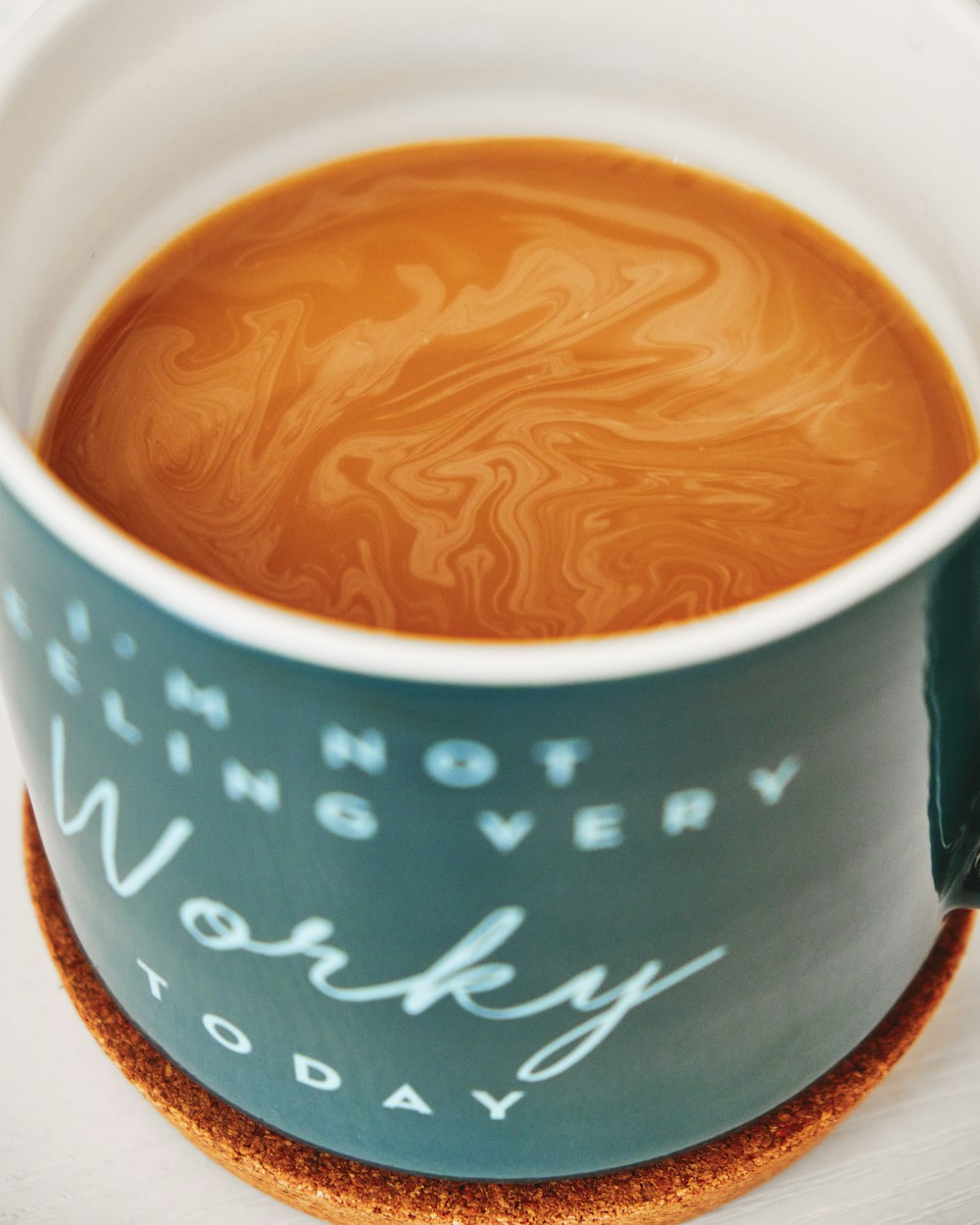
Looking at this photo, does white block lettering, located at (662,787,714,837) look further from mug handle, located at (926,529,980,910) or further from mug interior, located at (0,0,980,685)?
mug interior, located at (0,0,980,685)

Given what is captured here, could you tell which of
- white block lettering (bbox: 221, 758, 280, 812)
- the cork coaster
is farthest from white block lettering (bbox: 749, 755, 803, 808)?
the cork coaster

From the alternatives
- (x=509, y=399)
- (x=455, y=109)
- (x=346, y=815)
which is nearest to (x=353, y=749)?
(x=346, y=815)

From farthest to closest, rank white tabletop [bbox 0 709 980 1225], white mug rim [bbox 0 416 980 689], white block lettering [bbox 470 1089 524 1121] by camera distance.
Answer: white tabletop [bbox 0 709 980 1225], white block lettering [bbox 470 1089 524 1121], white mug rim [bbox 0 416 980 689]

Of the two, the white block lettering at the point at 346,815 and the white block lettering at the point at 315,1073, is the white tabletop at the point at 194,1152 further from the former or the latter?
the white block lettering at the point at 346,815

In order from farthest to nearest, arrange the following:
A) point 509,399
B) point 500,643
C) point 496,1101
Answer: point 509,399, point 496,1101, point 500,643

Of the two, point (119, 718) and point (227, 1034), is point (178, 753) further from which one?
point (227, 1034)

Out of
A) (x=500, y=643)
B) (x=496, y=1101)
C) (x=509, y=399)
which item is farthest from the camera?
(x=509, y=399)

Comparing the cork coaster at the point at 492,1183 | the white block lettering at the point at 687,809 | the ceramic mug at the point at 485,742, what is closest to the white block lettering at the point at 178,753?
the ceramic mug at the point at 485,742

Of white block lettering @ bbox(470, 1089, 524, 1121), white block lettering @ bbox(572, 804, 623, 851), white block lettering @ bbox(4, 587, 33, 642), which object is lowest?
white block lettering @ bbox(470, 1089, 524, 1121)
